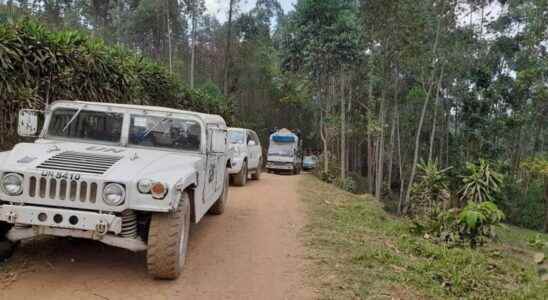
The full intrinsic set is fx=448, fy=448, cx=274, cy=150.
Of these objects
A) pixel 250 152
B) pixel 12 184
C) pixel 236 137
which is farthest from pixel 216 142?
pixel 250 152

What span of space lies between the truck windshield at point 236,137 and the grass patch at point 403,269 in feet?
17.2

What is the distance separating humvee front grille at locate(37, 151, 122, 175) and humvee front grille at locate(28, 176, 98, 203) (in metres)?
0.15

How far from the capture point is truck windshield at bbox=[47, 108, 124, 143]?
5.48 metres

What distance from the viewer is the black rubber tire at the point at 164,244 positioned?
4199 millimetres

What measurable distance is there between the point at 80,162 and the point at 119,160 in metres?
0.38

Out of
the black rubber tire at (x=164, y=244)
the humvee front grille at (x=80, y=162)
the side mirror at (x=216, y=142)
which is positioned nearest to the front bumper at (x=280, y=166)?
the side mirror at (x=216, y=142)

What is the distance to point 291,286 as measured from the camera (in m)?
4.78

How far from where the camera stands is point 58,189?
4.07 meters

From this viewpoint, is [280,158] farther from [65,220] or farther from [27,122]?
[65,220]

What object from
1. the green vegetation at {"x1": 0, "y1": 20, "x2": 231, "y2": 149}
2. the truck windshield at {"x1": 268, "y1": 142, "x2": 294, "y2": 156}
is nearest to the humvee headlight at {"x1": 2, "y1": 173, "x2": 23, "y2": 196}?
the green vegetation at {"x1": 0, "y1": 20, "x2": 231, "y2": 149}

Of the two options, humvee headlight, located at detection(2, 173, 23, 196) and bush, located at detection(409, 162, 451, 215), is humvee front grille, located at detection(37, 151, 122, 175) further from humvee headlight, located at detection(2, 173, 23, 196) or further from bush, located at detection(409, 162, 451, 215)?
bush, located at detection(409, 162, 451, 215)

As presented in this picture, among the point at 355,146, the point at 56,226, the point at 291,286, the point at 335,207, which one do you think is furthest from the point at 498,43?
the point at 56,226

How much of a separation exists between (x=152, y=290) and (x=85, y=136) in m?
2.25

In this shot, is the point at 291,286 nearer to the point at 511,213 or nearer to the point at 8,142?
the point at 8,142
